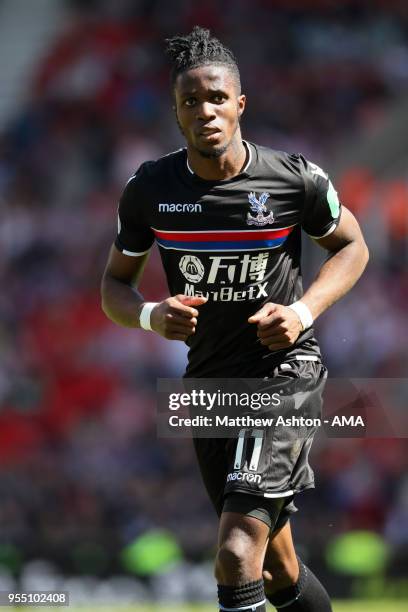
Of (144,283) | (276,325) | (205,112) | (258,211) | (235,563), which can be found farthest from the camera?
(144,283)

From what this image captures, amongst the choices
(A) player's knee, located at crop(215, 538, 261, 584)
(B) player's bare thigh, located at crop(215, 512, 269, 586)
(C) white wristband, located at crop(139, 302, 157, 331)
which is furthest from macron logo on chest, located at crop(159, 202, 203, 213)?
(A) player's knee, located at crop(215, 538, 261, 584)

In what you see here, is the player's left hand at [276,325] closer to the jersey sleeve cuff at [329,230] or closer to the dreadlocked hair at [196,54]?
the jersey sleeve cuff at [329,230]

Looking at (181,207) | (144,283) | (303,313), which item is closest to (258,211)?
(181,207)

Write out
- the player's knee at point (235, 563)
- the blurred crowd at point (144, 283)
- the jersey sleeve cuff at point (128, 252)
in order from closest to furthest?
1. the player's knee at point (235, 563)
2. the jersey sleeve cuff at point (128, 252)
3. the blurred crowd at point (144, 283)

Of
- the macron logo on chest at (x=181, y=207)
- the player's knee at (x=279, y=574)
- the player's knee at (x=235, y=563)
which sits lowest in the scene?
the player's knee at (x=279, y=574)

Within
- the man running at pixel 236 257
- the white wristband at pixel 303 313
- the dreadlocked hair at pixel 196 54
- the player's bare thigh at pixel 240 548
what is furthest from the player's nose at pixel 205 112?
the player's bare thigh at pixel 240 548

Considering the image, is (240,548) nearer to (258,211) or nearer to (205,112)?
(258,211)

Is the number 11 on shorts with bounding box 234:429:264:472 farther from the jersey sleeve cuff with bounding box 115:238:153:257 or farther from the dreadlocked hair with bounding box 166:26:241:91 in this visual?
the dreadlocked hair with bounding box 166:26:241:91

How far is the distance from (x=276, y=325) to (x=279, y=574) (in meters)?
1.19

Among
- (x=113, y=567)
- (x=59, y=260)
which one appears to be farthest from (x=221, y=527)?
(x=59, y=260)

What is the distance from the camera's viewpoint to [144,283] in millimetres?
12406

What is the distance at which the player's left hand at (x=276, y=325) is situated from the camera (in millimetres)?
4559

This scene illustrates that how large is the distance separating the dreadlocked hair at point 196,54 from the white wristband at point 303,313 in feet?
3.12

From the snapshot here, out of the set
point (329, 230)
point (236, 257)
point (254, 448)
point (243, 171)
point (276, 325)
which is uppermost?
point (243, 171)
